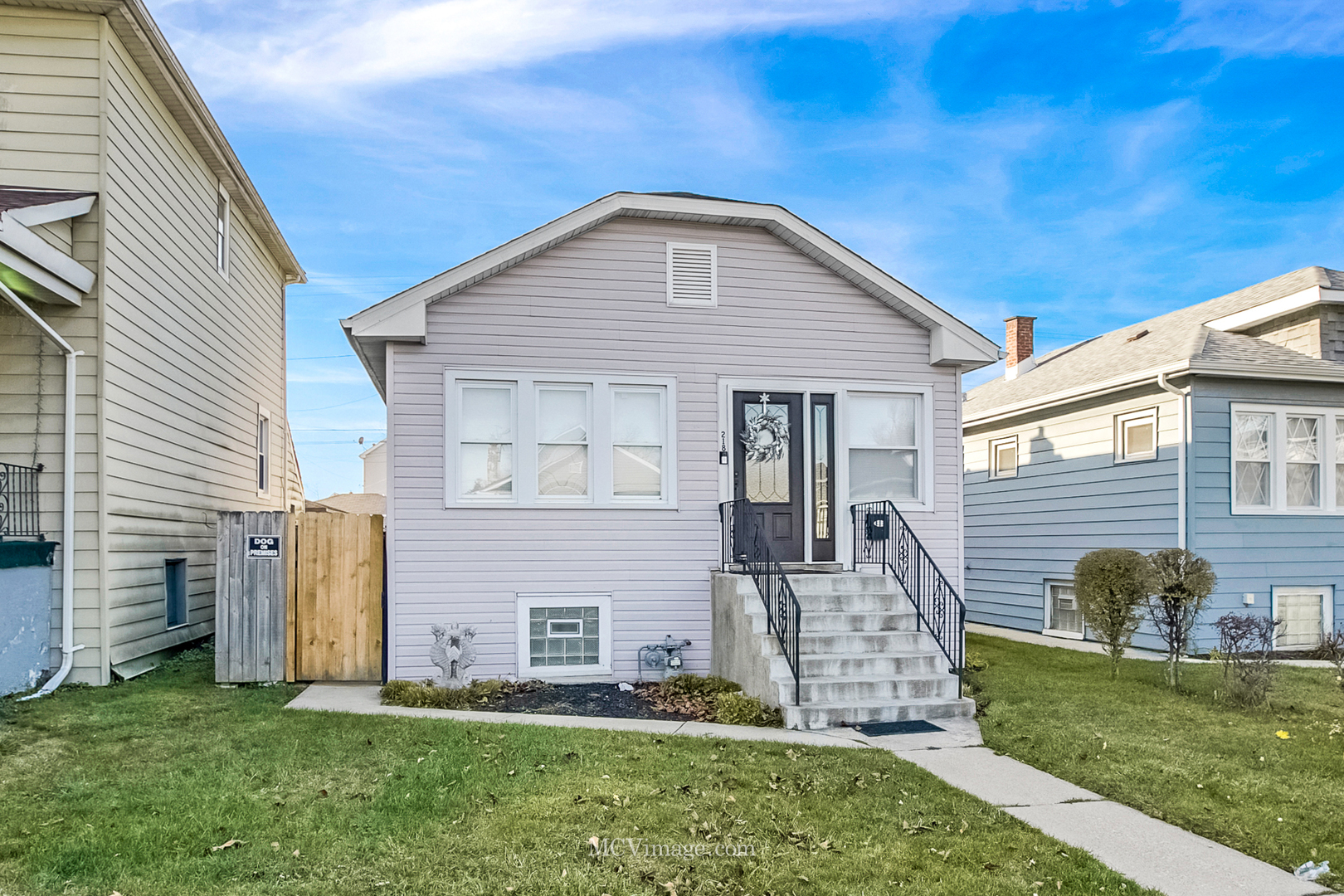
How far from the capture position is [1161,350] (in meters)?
13.3

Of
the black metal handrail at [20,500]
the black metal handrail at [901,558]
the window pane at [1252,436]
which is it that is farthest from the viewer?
the window pane at [1252,436]

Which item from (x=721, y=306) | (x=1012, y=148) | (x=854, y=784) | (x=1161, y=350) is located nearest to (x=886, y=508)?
(x=721, y=306)

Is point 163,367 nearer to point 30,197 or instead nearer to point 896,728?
point 30,197

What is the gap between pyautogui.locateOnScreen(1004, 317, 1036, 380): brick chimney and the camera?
18312 millimetres

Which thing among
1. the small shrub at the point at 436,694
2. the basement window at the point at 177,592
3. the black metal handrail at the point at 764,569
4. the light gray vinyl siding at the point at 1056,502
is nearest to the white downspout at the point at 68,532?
the basement window at the point at 177,592

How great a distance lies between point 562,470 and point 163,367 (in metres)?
4.71

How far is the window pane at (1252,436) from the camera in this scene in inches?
481

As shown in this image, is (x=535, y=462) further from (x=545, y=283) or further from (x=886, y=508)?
(x=886, y=508)

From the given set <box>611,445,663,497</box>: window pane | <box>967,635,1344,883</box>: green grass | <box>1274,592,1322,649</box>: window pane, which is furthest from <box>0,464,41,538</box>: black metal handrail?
<box>1274,592,1322,649</box>: window pane

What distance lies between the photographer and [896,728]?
7621mm

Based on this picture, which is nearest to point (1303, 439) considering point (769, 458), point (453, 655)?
point (769, 458)

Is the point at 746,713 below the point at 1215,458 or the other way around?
below

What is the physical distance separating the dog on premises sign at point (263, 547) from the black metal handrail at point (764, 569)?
4.67 meters

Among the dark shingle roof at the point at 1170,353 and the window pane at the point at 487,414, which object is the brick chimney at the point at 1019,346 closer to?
the dark shingle roof at the point at 1170,353
